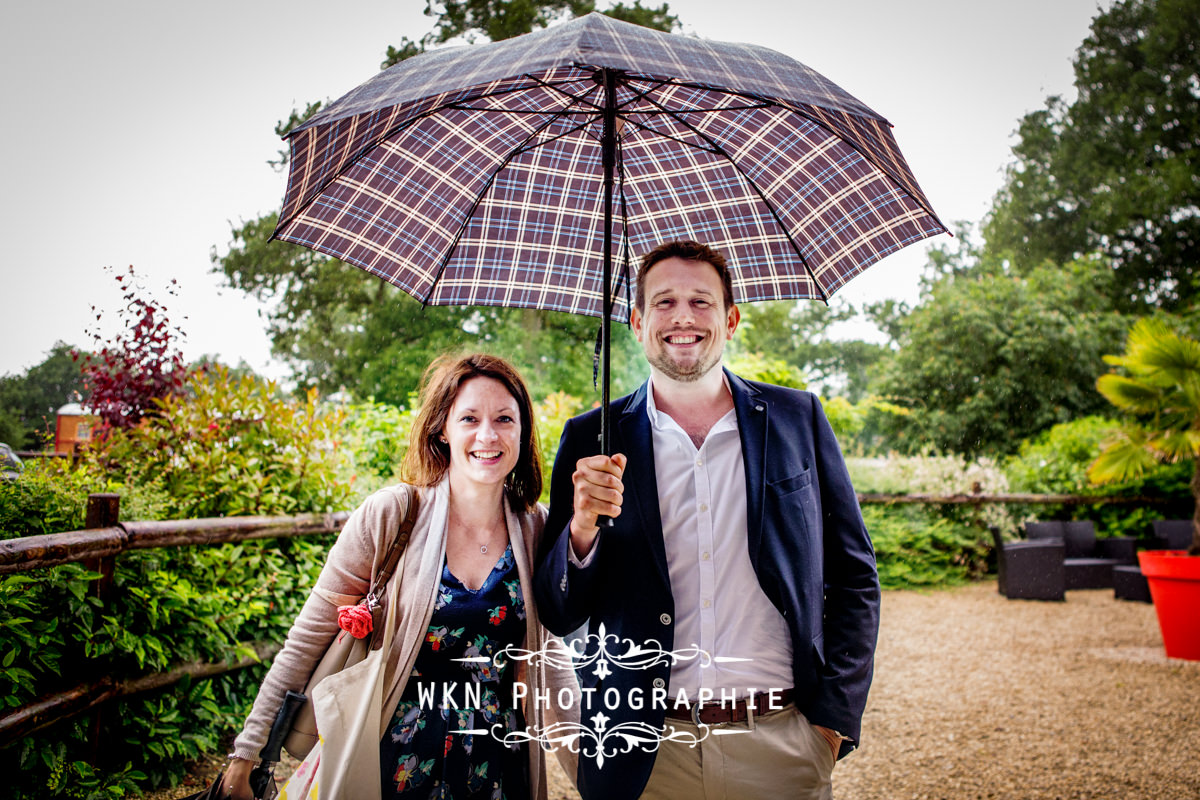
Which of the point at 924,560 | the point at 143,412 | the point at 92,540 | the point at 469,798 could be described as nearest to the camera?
the point at 469,798

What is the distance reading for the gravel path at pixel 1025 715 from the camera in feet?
13.3

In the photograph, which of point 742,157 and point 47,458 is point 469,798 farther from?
point 47,458

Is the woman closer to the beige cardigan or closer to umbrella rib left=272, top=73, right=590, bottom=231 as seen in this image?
the beige cardigan

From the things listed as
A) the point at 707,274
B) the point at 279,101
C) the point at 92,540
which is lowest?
the point at 92,540

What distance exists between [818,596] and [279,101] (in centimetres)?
1586

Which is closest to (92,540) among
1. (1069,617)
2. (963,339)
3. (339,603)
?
(339,603)

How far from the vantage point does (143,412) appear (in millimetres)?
4969

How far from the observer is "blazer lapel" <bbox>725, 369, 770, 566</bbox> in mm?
1879

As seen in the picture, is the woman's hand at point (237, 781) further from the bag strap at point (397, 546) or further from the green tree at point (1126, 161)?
the green tree at point (1126, 161)

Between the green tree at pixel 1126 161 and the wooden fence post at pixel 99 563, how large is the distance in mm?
29393

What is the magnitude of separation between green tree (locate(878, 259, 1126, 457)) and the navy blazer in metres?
17.1

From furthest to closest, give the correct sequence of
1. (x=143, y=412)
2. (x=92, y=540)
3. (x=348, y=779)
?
1. (x=143, y=412)
2. (x=92, y=540)
3. (x=348, y=779)

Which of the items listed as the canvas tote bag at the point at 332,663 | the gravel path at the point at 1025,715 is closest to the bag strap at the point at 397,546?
the canvas tote bag at the point at 332,663

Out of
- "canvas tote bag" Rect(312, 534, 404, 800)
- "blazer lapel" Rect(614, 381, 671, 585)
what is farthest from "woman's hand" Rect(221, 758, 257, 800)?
"blazer lapel" Rect(614, 381, 671, 585)
